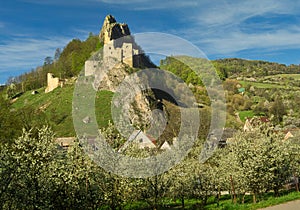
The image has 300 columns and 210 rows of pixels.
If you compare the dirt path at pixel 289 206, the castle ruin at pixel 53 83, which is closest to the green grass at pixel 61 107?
the castle ruin at pixel 53 83

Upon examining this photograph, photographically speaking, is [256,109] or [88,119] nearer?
[88,119]

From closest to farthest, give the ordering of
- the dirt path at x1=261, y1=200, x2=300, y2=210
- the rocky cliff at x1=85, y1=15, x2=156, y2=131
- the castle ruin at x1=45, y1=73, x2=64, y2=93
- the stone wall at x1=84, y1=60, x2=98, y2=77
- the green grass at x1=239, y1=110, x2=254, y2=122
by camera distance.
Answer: the dirt path at x1=261, y1=200, x2=300, y2=210, the rocky cliff at x1=85, y1=15, x2=156, y2=131, the stone wall at x1=84, y1=60, x2=98, y2=77, the castle ruin at x1=45, y1=73, x2=64, y2=93, the green grass at x1=239, y1=110, x2=254, y2=122

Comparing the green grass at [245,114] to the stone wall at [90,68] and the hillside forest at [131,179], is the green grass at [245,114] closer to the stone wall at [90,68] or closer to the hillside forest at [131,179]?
the stone wall at [90,68]

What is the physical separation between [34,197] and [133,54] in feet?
325

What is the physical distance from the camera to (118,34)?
438 ft

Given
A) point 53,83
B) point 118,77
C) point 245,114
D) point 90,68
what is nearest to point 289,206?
point 118,77

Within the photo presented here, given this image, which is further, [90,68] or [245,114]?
[245,114]

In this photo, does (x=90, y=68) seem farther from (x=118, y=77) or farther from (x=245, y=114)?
(x=245, y=114)

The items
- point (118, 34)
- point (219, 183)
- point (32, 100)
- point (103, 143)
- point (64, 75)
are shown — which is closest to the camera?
point (103, 143)

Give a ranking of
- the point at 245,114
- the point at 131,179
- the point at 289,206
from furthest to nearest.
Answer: the point at 245,114, the point at 289,206, the point at 131,179

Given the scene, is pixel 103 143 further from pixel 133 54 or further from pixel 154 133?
pixel 133 54

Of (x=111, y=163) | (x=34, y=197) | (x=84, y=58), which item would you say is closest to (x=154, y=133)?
(x=111, y=163)

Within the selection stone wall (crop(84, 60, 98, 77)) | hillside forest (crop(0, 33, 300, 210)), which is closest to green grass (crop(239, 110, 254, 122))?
stone wall (crop(84, 60, 98, 77))

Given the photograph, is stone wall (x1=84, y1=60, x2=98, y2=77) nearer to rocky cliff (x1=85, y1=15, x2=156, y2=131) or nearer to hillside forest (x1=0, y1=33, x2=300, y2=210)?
rocky cliff (x1=85, y1=15, x2=156, y2=131)
